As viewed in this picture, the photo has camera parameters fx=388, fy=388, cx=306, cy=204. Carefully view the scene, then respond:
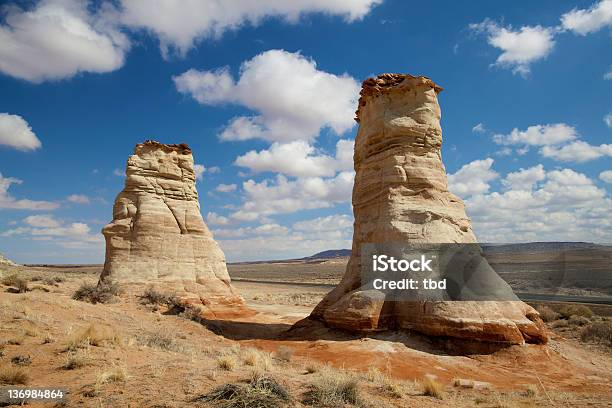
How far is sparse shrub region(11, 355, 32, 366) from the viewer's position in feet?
22.8

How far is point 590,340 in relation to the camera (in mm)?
16297

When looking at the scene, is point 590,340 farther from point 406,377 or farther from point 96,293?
point 96,293

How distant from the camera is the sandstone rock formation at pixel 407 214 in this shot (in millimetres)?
11930

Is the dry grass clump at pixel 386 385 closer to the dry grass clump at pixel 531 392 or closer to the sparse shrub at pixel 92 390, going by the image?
the dry grass clump at pixel 531 392

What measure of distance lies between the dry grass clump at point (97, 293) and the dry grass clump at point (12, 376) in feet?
35.5

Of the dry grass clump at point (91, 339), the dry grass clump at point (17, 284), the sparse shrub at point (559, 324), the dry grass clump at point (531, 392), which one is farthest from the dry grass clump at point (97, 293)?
the sparse shrub at point (559, 324)

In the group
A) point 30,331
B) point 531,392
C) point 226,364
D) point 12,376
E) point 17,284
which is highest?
point 17,284

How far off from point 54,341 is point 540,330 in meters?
13.3

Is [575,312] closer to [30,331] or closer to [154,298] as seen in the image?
[154,298]

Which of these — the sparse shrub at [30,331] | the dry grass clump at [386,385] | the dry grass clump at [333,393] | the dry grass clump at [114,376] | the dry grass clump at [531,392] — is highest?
the sparse shrub at [30,331]

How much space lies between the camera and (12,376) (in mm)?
6207

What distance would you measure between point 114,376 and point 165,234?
47.2 ft

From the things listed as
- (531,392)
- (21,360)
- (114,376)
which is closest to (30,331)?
(21,360)

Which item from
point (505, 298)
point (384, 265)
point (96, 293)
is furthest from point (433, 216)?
point (96, 293)
